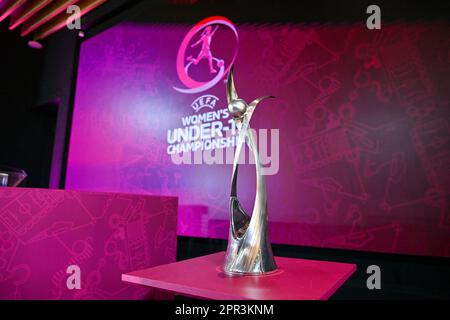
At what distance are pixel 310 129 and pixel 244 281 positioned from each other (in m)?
1.53

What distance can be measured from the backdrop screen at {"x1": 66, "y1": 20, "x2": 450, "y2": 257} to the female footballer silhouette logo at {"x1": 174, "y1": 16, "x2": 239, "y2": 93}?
1 centimetres

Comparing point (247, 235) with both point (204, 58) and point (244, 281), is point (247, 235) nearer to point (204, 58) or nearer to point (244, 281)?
point (244, 281)

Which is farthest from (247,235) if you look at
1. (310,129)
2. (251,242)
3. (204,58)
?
(204,58)

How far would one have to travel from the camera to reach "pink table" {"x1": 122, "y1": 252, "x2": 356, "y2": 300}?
84 centimetres

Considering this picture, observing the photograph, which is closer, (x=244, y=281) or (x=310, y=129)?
(x=244, y=281)

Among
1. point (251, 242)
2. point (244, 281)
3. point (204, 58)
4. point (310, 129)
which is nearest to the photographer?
point (244, 281)

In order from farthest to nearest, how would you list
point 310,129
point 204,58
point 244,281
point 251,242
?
point 204,58, point 310,129, point 251,242, point 244,281

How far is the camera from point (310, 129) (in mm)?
2281

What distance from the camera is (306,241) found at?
2.21 metres

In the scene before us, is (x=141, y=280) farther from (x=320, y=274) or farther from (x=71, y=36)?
(x=71, y=36)

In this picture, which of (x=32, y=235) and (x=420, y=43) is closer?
(x=32, y=235)

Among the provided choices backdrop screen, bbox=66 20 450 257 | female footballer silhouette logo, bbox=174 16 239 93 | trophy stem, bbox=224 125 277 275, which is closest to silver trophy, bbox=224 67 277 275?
trophy stem, bbox=224 125 277 275
